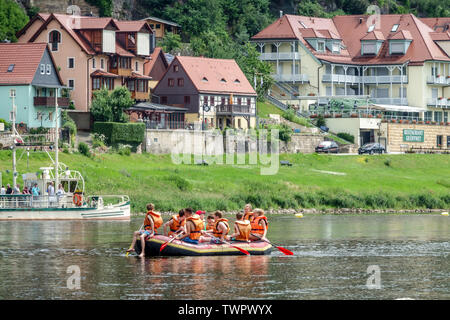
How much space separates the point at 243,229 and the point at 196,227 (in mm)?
2310

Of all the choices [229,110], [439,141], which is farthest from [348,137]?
[439,141]

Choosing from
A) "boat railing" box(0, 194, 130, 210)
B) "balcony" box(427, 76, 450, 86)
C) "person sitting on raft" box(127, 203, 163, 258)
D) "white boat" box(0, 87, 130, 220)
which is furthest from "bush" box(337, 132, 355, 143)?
"person sitting on raft" box(127, 203, 163, 258)

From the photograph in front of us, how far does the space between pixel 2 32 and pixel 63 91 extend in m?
9.56

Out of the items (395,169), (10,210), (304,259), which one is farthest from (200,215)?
(395,169)

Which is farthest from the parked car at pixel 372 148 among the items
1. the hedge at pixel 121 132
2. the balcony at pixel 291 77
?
the hedge at pixel 121 132

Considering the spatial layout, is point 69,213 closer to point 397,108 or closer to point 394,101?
point 397,108

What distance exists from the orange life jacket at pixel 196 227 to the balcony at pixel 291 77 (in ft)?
263

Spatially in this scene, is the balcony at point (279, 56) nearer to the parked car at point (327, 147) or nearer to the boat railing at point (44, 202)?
the parked car at point (327, 147)

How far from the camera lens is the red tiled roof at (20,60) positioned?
95.0 meters

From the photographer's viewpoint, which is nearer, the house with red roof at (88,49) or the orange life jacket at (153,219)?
the orange life jacket at (153,219)

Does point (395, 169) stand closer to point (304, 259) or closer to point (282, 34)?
point (282, 34)

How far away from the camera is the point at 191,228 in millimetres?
48562
